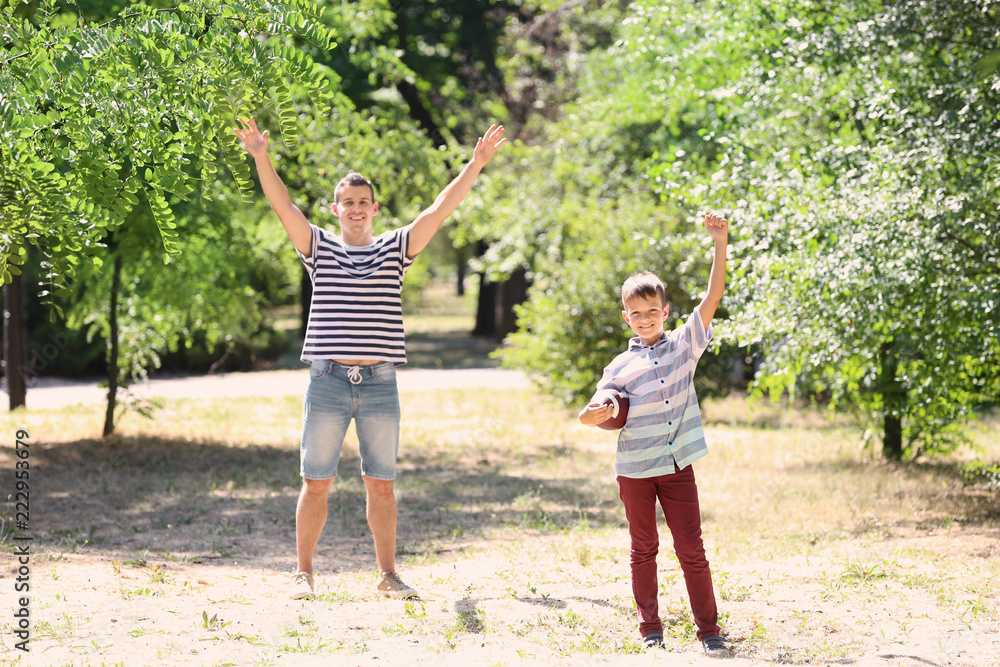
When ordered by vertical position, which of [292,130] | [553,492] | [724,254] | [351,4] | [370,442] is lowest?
[553,492]

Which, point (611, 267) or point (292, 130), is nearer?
point (292, 130)

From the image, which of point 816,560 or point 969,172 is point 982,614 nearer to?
point 816,560

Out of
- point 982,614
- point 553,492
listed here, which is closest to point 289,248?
point 553,492

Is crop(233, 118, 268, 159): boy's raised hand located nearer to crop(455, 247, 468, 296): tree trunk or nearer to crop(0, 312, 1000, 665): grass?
crop(0, 312, 1000, 665): grass

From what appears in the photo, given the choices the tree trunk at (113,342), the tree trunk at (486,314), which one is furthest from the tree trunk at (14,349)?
the tree trunk at (486,314)

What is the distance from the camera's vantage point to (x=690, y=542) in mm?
3859

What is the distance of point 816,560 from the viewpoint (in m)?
5.43

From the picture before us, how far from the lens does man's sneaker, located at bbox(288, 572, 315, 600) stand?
14.7 ft

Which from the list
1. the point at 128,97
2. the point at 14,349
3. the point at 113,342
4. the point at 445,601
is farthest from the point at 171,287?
the point at 445,601

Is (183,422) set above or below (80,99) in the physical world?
below

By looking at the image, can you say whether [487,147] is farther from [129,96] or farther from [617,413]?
[129,96]

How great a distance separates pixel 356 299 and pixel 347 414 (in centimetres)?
52

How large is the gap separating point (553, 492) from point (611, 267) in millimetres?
4653

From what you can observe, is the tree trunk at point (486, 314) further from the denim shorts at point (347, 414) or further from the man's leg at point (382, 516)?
the denim shorts at point (347, 414)
